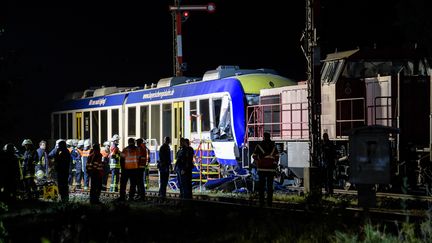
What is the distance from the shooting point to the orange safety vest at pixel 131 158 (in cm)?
2059

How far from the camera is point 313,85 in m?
21.3

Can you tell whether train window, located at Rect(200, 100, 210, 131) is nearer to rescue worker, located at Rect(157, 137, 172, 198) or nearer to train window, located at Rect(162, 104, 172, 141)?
train window, located at Rect(162, 104, 172, 141)

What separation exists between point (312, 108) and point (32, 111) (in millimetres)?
27192

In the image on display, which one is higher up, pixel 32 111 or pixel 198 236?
pixel 32 111

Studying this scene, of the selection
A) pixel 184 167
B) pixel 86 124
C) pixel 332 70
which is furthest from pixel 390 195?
pixel 86 124

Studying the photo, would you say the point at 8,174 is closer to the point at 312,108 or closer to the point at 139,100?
the point at 312,108

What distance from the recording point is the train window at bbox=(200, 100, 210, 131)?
90.7 feet

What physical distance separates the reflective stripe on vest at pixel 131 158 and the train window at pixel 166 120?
31.2 ft

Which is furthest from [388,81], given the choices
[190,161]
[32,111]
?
[32,111]

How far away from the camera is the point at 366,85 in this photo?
76.7ft

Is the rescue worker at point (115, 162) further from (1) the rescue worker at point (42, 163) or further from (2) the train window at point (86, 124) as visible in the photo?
(2) the train window at point (86, 124)

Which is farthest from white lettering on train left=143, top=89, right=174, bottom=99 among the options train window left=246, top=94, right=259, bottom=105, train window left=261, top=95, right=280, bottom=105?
train window left=261, top=95, right=280, bottom=105

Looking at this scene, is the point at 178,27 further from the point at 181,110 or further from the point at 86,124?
the point at 181,110

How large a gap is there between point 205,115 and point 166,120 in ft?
10.7
